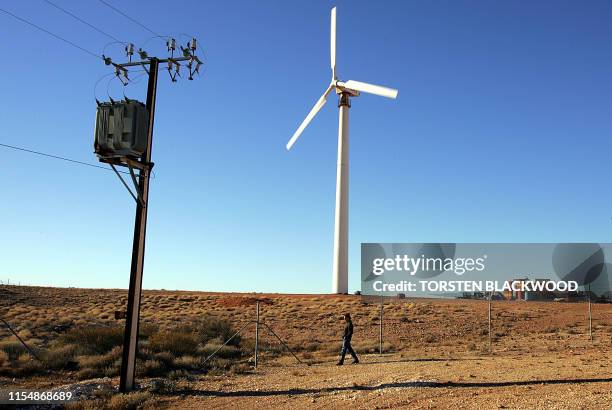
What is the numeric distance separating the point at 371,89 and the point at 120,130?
38134mm

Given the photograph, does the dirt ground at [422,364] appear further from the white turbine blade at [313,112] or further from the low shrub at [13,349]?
the white turbine blade at [313,112]

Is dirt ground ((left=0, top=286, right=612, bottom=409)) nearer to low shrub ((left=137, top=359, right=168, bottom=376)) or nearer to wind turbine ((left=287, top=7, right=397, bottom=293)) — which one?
low shrub ((left=137, top=359, right=168, bottom=376))

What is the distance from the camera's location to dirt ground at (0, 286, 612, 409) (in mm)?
13336

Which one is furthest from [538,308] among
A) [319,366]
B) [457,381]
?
[457,381]

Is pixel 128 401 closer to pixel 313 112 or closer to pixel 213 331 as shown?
pixel 213 331

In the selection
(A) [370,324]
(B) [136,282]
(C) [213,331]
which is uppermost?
(B) [136,282]

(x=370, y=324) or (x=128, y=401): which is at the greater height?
(x=370, y=324)

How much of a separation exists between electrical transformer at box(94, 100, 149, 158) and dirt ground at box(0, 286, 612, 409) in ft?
20.2

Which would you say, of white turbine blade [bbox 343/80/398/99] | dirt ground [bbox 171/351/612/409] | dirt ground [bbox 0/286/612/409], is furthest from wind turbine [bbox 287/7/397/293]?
dirt ground [bbox 171/351/612/409]

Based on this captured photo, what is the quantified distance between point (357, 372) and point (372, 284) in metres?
28.7

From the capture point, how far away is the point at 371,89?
1999 inches

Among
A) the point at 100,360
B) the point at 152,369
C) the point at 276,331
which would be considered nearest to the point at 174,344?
the point at 100,360

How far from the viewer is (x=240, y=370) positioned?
1941cm

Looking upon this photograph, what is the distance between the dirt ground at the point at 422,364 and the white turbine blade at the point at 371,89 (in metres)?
17.5
